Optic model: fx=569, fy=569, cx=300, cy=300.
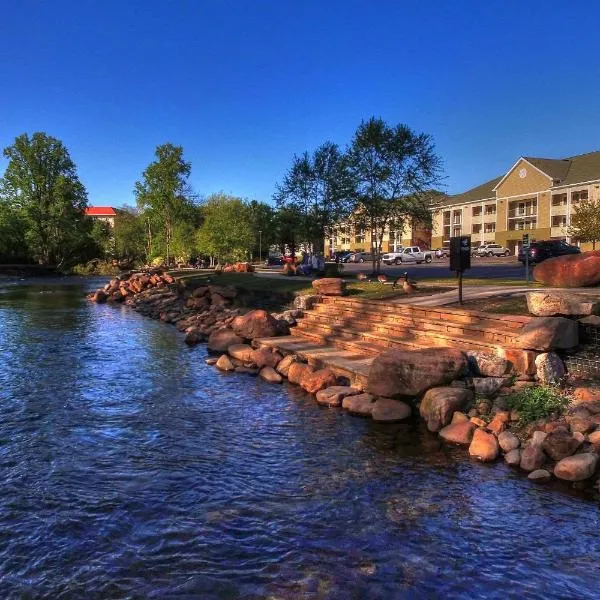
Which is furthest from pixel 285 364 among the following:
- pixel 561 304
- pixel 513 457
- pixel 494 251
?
pixel 494 251

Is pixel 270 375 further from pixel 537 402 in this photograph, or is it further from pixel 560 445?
pixel 560 445

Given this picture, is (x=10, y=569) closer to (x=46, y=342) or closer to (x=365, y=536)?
(x=365, y=536)

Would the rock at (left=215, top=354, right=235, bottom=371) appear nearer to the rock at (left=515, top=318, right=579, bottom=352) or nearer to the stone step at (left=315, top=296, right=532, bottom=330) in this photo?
the stone step at (left=315, top=296, right=532, bottom=330)

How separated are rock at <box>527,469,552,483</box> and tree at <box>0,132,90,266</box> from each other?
70344 millimetres

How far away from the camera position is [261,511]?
5.93 meters

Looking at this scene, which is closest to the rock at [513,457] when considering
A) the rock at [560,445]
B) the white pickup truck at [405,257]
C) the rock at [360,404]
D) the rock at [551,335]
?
the rock at [560,445]

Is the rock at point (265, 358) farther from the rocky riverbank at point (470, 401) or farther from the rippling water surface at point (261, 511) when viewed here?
the rippling water surface at point (261, 511)

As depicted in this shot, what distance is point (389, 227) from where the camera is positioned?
95.1 ft

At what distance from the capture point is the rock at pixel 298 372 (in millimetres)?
11516

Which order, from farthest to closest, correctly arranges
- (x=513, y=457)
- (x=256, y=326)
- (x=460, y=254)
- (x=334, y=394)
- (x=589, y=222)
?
(x=589, y=222) → (x=256, y=326) → (x=460, y=254) → (x=334, y=394) → (x=513, y=457)

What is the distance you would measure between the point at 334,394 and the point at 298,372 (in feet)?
5.49

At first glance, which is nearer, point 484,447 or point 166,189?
point 484,447

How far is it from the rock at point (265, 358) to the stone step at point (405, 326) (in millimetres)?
2204

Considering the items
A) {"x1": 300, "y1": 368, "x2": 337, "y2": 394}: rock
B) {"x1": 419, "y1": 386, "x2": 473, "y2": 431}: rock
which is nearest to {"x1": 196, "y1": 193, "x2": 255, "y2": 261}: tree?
{"x1": 300, "y1": 368, "x2": 337, "y2": 394}: rock
